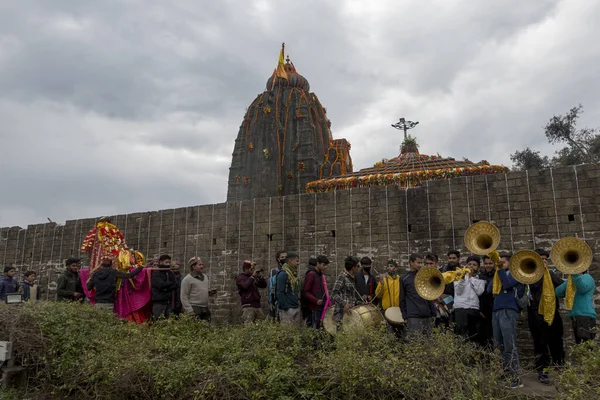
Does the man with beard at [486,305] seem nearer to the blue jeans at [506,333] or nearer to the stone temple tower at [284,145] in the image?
the blue jeans at [506,333]

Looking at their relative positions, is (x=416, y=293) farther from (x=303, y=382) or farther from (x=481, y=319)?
(x=303, y=382)

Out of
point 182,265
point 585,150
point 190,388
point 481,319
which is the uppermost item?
point 585,150

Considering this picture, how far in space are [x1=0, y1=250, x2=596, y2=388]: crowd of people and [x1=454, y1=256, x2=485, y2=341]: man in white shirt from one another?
0.01 m

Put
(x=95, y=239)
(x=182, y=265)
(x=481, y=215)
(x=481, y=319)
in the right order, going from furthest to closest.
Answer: (x=182, y=265) → (x=95, y=239) → (x=481, y=215) → (x=481, y=319)

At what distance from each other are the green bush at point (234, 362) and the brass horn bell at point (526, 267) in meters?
1.03

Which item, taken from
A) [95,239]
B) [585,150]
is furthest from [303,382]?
[585,150]

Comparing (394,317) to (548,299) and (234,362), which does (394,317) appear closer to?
(548,299)

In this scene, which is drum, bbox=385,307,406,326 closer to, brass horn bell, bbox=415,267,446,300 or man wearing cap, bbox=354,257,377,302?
man wearing cap, bbox=354,257,377,302

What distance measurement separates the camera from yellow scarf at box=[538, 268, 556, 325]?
17.2 ft

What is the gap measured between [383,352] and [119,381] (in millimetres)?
2539

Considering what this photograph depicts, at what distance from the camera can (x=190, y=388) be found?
4184 millimetres

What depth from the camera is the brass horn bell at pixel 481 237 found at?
5.71 meters

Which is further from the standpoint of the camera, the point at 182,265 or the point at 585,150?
the point at 585,150

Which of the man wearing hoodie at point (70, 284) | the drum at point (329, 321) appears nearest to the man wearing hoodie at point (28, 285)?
the man wearing hoodie at point (70, 284)
